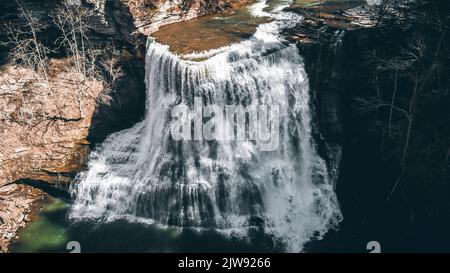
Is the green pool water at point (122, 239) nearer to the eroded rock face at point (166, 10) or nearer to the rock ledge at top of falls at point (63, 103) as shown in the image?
the rock ledge at top of falls at point (63, 103)

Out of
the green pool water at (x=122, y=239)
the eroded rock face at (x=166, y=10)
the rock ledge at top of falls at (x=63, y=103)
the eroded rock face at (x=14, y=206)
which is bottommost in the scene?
the green pool water at (x=122, y=239)

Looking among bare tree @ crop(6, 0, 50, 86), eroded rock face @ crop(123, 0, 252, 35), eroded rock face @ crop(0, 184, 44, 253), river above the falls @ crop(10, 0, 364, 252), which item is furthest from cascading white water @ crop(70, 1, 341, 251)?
bare tree @ crop(6, 0, 50, 86)

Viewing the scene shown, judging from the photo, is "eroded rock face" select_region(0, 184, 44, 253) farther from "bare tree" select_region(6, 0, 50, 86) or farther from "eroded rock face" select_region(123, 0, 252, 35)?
"eroded rock face" select_region(123, 0, 252, 35)

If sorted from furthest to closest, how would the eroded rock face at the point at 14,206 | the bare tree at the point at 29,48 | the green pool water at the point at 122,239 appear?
1. the bare tree at the point at 29,48
2. the eroded rock face at the point at 14,206
3. the green pool water at the point at 122,239

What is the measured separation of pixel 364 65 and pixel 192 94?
1143 cm

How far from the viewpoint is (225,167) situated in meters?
27.2

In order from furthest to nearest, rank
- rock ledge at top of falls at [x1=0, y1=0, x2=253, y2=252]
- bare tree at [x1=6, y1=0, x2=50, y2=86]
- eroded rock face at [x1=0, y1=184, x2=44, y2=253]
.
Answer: bare tree at [x1=6, y1=0, x2=50, y2=86] < rock ledge at top of falls at [x1=0, y1=0, x2=253, y2=252] < eroded rock face at [x1=0, y1=184, x2=44, y2=253]

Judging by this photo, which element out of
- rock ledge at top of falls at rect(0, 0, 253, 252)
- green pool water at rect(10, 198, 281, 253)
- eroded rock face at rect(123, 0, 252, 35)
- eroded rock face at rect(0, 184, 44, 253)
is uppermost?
eroded rock face at rect(123, 0, 252, 35)

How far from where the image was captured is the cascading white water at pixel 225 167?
87.4 feet


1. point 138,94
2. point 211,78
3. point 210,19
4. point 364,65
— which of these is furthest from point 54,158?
point 364,65

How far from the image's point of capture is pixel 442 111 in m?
26.7

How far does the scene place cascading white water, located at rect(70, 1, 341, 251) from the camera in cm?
2662

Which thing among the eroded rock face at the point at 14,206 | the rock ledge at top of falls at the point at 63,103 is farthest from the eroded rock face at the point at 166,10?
the eroded rock face at the point at 14,206

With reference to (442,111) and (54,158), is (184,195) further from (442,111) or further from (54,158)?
(442,111)
